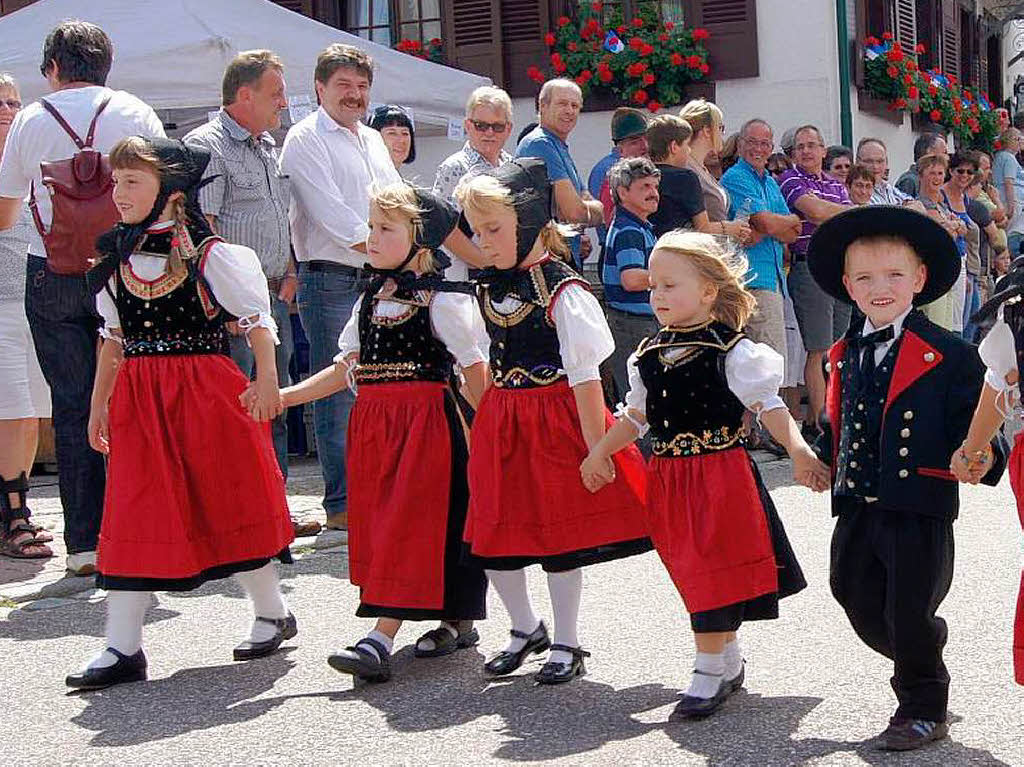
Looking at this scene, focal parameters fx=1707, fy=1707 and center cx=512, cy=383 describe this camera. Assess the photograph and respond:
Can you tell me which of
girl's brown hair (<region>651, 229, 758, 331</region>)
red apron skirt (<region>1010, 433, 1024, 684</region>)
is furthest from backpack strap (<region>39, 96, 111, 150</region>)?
red apron skirt (<region>1010, 433, 1024, 684</region>)

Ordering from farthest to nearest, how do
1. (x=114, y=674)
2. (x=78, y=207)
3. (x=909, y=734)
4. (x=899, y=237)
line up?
1. (x=78, y=207)
2. (x=114, y=674)
3. (x=899, y=237)
4. (x=909, y=734)

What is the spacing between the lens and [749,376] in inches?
180

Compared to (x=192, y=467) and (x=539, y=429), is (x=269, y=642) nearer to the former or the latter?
(x=192, y=467)

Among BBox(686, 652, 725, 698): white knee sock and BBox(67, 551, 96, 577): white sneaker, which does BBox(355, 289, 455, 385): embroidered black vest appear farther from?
BBox(67, 551, 96, 577): white sneaker

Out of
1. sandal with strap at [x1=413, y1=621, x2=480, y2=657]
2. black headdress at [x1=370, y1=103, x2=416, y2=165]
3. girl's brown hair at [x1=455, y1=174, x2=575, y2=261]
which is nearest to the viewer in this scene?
girl's brown hair at [x1=455, y1=174, x2=575, y2=261]

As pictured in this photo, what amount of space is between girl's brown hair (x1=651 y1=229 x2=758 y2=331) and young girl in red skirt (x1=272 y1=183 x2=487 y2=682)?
842 millimetres

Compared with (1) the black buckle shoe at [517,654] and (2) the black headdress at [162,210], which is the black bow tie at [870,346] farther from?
(2) the black headdress at [162,210]

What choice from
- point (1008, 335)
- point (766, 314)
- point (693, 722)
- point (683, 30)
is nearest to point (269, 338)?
point (693, 722)

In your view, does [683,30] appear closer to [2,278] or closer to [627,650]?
[2,278]

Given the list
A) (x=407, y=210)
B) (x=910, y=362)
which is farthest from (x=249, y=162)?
(x=910, y=362)

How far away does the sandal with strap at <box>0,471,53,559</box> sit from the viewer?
742 centimetres

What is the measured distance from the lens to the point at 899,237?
14.1 ft

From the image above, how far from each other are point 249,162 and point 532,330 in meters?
2.70

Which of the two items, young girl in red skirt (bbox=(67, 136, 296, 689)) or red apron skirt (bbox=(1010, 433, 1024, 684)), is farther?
young girl in red skirt (bbox=(67, 136, 296, 689))
